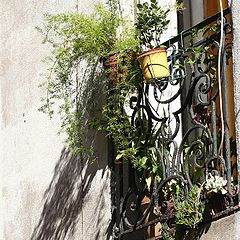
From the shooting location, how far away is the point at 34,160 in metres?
8.59

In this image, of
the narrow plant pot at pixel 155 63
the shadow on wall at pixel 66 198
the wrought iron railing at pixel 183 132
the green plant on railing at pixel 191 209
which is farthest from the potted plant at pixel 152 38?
the shadow on wall at pixel 66 198

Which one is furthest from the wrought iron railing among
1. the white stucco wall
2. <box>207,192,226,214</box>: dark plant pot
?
the white stucco wall

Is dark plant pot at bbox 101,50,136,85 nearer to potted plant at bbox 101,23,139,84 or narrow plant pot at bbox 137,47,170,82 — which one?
potted plant at bbox 101,23,139,84

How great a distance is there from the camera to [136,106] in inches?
271

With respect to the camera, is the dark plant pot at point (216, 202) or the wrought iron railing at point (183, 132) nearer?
the dark plant pot at point (216, 202)

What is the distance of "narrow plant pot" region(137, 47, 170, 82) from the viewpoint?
21.5 feet

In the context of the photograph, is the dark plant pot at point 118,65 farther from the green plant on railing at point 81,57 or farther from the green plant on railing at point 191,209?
the green plant on railing at point 191,209

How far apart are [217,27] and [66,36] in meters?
1.46

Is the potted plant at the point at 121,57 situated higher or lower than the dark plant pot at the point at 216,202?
higher

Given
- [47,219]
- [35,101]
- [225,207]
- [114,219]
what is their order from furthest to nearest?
[35,101], [47,219], [114,219], [225,207]

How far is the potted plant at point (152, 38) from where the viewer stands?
656cm

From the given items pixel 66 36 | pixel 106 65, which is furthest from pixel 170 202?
pixel 66 36

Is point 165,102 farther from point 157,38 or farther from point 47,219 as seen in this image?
point 47,219

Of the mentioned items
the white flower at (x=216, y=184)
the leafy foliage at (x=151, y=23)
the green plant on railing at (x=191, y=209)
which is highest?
the leafy foliage at (x=151, y=23)
